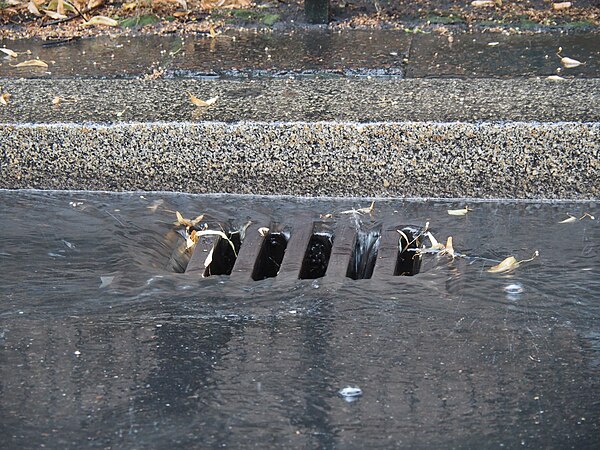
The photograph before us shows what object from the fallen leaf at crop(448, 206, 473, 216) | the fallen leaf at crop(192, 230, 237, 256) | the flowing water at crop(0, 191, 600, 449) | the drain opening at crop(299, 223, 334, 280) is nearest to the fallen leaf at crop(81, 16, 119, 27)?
the flowing water at crop(0, 191, 600, 449)

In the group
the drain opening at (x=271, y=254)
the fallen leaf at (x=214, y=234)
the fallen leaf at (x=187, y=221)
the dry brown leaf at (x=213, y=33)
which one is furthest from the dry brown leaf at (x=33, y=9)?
the drain opening at (x=271, y=254)

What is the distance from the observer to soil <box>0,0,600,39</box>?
3322mm

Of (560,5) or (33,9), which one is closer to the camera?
(560,5)

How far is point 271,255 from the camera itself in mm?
2295

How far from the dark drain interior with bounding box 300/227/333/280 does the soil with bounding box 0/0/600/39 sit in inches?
51.2

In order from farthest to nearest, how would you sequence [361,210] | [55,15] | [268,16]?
[55,15] → [268,16] → [361,210]

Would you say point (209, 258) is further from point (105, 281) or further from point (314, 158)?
point (314, 158)

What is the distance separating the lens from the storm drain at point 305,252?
84.5 inches

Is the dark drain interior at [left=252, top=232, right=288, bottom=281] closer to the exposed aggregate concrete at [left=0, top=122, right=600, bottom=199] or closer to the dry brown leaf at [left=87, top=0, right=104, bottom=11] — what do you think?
the exposed aggregate concrete at [left=0, top=122, right=600, bottom=199]

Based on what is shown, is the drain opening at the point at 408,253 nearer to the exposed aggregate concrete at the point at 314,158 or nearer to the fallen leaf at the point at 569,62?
the exposed aggregate concrete at the point at 314,158

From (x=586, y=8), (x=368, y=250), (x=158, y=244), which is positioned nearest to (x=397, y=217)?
(x=368, y=250)

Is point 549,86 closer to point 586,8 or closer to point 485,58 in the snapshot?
point 485,58

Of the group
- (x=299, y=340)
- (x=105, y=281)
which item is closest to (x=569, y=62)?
(x=299, y=340)

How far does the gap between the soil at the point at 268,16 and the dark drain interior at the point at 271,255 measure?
4.20ft
